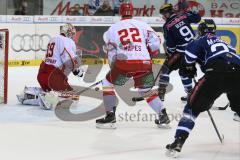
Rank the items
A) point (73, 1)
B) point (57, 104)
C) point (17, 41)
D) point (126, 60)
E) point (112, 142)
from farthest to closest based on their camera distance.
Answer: point (73, 1) < point (17, 41) < point (57, 104) < point (126, 60) < point (112, 142)

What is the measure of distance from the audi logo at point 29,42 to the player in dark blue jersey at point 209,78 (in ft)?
17.9

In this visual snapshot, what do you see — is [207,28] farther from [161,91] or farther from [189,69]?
[161,91]

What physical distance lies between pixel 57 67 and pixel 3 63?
0.82 m

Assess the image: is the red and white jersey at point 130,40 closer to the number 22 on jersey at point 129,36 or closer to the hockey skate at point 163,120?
the number 22 on jersey at point 129,36

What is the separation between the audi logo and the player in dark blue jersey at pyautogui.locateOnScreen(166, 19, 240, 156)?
547 centimetres

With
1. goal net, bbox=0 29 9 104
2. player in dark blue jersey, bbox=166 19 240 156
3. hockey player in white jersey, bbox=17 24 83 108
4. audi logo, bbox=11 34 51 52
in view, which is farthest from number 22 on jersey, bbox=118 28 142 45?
audi logo, bbox=11 34 51 52

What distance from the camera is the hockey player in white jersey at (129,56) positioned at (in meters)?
4.81

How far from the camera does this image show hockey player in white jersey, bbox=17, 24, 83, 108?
5.80 meters

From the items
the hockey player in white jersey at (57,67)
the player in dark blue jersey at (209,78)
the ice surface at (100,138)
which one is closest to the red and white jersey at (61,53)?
the hockey player in white jersey at (57,67)

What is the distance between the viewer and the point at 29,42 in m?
9.12

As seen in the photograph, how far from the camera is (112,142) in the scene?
4414mm

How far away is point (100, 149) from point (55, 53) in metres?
1.94

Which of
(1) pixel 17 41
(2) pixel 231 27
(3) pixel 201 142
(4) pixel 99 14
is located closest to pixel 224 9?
(2) pixel 231 27

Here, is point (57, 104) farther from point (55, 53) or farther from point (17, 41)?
point (17, 41)
